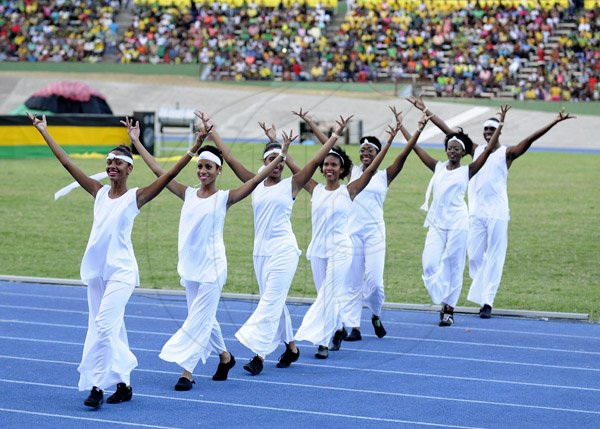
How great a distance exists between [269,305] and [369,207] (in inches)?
82.1

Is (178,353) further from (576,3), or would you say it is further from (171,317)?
(576,3)

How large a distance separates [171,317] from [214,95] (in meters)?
31.8

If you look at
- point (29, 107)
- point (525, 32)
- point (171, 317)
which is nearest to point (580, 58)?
point (525, 32)

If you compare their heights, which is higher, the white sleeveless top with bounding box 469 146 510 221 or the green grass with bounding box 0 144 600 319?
the white sleeveless top with bounding box 469 146 510 221

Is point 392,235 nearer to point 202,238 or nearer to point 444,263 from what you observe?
point 444,263

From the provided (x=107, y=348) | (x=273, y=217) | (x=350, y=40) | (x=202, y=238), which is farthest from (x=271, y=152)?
(x=350, y=40)

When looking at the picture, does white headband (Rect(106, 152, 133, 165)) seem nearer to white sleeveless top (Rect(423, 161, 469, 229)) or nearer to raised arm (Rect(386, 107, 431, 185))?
raised arm (Rect(386, 107, 431, 185))

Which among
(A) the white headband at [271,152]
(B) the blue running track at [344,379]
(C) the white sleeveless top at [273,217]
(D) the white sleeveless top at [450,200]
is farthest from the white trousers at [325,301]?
(D) the white sleeveless top at [450,200]

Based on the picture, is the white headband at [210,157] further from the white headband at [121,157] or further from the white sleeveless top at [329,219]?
the white sleeveless top at [329,219]

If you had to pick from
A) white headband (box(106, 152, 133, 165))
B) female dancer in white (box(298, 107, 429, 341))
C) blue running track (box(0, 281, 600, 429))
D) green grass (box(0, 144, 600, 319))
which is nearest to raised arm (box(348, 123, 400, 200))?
female dancer in white (box(298, 107, 429, 341))

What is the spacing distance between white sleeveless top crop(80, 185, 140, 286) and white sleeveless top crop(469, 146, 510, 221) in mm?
5116

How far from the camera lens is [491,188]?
39.1 feet

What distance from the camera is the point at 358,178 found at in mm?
10000

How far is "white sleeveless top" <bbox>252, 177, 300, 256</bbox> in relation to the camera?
8891 millimetres
